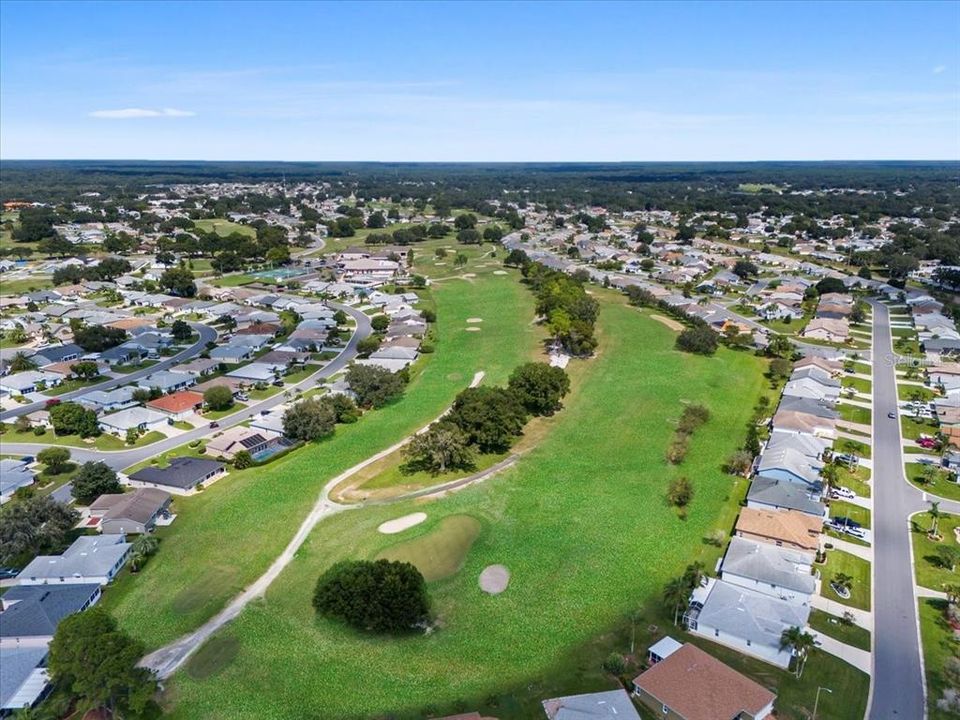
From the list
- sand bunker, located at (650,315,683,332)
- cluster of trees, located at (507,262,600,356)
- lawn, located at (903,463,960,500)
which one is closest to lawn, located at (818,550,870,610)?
lawn, located at (903,463,960,500)

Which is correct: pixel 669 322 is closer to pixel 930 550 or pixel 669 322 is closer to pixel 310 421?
pixel 930 550

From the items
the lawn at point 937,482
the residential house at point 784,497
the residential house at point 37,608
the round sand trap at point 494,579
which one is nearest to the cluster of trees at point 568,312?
the residential house at point 784,497

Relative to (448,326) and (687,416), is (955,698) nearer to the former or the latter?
(687,416)

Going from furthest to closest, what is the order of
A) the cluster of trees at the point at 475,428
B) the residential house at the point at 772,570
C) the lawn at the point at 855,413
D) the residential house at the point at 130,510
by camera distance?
the lawn at the point at 855,413 < the cluster of trees at the point at 475,428 < the residential house at the point at 130,510 < the residential house at the point at 772,570

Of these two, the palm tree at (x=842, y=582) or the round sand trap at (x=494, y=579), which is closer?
the palm tree at (x=842, y=582)

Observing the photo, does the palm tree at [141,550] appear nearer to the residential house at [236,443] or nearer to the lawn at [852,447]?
the residential house at [236,443]

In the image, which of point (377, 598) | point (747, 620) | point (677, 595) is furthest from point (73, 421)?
point (747, 620)

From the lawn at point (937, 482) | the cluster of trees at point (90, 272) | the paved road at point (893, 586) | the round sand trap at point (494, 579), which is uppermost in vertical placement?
the cluster of trees at point (90, 272)
